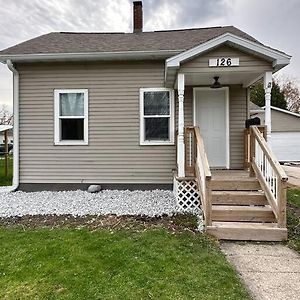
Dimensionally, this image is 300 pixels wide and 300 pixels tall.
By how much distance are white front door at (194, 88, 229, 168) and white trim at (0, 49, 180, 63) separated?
55.3 inches

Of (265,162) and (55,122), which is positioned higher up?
(55,122)

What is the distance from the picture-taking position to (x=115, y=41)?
857 centimetres

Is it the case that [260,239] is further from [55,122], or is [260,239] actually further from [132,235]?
[55,122]

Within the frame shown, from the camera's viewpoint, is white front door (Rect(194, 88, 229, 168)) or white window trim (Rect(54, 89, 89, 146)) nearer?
white front door (Rect(194, 88, 229, 168))

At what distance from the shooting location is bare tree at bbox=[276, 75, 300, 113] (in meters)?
34.8

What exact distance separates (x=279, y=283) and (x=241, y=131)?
5.06 meters

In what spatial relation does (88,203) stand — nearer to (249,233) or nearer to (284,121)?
(249,233)

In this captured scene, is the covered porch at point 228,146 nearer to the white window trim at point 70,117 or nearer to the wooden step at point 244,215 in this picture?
the wooden step at point 244,215

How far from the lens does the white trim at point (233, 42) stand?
5520 millimetres

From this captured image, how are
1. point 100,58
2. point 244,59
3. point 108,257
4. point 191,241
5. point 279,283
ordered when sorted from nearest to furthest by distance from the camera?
point 279,283 → point 108,257 → point 191,241 → point 244,59 → point 100,58

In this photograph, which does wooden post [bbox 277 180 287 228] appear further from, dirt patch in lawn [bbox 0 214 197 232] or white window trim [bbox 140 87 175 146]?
white window trim [bbox 140 87 175 146]

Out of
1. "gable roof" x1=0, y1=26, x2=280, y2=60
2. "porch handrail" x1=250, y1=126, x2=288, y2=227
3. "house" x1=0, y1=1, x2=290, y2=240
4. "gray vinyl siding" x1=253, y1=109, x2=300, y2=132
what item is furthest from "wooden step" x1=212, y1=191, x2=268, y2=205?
"gray vinyl siding" x1=253, y1=109, x2=300, y2=132

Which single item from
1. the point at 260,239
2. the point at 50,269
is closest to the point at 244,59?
the point at 260,239

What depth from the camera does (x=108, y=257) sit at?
146 inches
